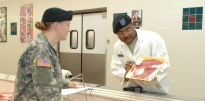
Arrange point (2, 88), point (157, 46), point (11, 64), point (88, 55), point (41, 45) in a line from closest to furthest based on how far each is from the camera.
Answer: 1. point (41, 45)
2. point (157, 46)
3. point (2, 88)
4. point (88, 55)
5. point (11, 64)

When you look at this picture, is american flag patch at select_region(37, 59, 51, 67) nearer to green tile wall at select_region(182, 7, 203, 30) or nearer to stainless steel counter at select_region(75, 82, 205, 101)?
stainless steel counter at select_region(75, 82, 205, 101)

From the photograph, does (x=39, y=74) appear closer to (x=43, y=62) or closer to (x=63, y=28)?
(x=43, y=62)

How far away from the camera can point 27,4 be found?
15.6ft

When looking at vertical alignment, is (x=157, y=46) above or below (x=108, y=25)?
below

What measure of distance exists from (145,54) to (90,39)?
245 centimetres

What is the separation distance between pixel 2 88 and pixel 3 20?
3.89 meters

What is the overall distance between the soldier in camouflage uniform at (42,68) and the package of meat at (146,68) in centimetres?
55

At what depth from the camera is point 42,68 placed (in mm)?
981

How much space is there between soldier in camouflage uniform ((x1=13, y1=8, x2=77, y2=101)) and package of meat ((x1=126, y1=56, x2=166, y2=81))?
1.81 ft

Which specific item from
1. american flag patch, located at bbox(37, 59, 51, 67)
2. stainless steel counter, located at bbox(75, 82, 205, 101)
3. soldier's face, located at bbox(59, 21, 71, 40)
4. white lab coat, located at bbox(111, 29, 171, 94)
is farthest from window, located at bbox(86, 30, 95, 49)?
american flag patch, located at bbox(37, 59, 51, 67)

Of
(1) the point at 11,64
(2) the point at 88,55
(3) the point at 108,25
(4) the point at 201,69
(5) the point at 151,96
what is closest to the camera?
(5) the point at 151,96

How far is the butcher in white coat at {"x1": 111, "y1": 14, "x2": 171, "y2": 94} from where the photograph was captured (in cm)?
162

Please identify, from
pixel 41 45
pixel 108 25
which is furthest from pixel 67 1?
pixel 41 45

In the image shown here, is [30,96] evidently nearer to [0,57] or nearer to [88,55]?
[88,55]
